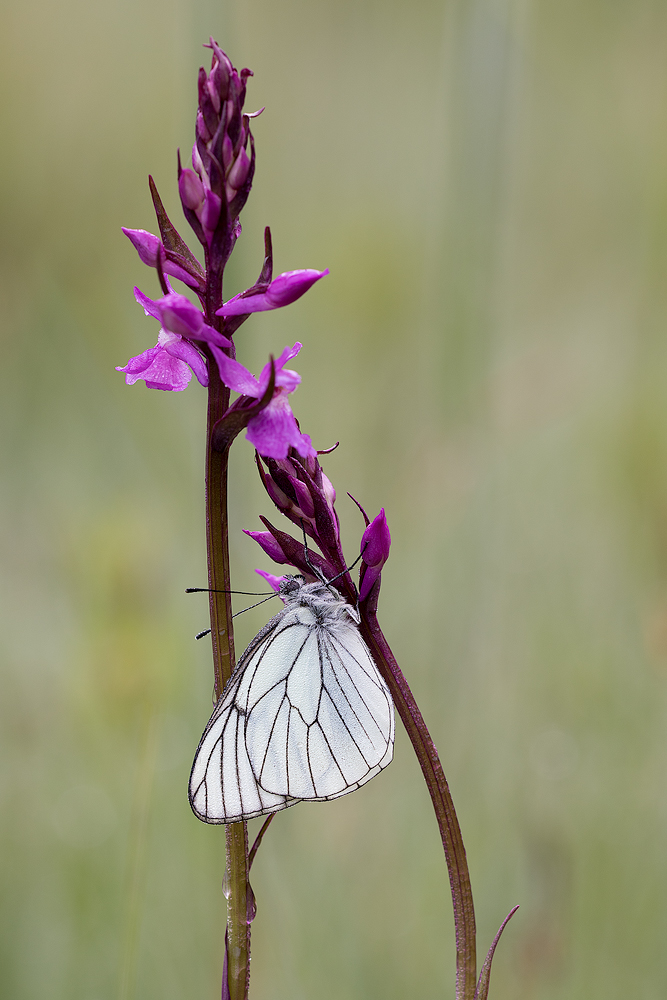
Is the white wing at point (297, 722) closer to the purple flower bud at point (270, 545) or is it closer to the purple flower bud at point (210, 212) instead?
the purple flower bud at point (270, 545)

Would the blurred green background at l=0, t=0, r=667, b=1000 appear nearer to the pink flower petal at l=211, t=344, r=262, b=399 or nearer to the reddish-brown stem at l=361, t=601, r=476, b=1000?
the reddish-brown stem at l=361, t=601, r=476, b=1000

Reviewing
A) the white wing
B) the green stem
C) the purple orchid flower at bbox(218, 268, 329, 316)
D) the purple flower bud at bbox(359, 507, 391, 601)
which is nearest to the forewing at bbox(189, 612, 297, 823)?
the white wing

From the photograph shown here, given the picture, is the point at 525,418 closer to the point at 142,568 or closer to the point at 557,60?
the point at 142,568

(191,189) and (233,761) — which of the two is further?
(233,761)

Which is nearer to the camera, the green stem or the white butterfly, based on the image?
the green stem

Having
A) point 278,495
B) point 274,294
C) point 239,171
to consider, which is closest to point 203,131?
point 239,171

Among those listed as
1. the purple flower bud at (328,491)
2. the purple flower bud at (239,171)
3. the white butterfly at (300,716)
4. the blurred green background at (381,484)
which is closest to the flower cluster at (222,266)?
the purple flower bud at (239,171)

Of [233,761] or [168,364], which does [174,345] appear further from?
[233,761]
